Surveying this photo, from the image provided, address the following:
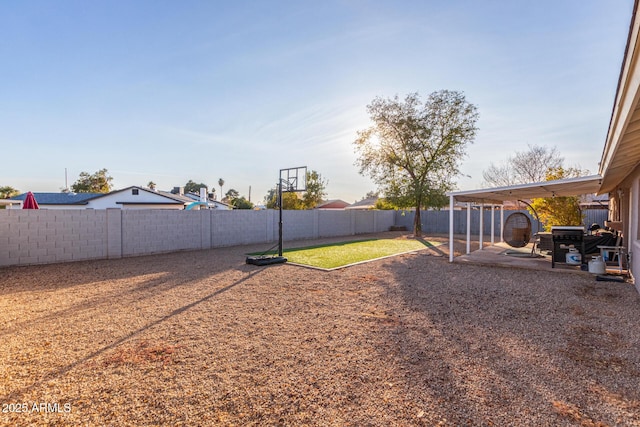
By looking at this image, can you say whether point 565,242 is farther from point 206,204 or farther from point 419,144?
point 206,204

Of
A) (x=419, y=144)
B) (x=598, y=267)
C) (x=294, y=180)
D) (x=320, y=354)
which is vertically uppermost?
(x=419, y=144)

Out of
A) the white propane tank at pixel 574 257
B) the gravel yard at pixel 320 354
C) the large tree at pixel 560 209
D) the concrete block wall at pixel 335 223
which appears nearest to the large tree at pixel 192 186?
the concrete block wall at pixel 335 223

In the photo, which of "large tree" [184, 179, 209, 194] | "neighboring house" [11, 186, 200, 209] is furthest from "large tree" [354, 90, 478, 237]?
"large tree" [184, 179, 209, 194]

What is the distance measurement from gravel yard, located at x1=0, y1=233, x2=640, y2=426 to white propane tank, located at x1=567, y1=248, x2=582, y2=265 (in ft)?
3.99

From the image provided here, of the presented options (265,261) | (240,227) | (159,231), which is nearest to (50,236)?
(159,231)

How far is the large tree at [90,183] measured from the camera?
36969 mm

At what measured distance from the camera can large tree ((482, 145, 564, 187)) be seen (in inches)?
1074

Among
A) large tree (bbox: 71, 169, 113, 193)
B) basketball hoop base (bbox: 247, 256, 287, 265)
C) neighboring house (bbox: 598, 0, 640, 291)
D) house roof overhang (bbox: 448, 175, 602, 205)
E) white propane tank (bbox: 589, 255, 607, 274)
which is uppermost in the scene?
large tree (bbox: 71, 169, 113, 193)

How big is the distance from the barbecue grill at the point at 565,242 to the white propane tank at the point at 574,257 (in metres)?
0.08

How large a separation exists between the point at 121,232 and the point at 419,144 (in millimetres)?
15133

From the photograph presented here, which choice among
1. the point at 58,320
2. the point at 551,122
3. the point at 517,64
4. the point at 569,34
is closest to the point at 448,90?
the point at 551,122

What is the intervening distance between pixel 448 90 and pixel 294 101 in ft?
33.3

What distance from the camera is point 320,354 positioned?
3.28m

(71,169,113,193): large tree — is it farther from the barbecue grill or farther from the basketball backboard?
the barbecue grill
